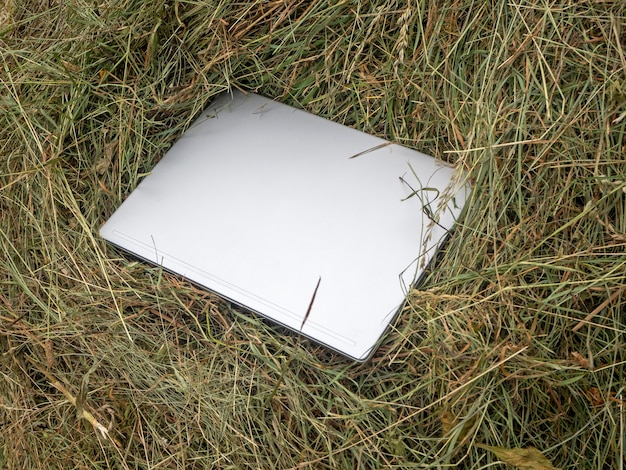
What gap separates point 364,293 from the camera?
891mm

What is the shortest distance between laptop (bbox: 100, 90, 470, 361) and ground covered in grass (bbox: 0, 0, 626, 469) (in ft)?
0.11

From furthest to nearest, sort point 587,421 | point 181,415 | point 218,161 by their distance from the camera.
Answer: point 218,161 < point 181,415 < point 587,421

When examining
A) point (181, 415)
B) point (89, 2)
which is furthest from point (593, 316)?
point (89, 2)

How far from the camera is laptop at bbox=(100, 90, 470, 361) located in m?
0.89

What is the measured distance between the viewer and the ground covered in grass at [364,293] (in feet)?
2.77

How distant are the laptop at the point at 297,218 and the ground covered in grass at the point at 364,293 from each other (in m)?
0.03

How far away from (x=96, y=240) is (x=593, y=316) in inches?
25.3

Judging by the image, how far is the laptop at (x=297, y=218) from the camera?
894 millimetres

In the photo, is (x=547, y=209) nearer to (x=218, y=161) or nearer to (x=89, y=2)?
(x=218, y=161)

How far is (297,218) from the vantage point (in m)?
0.95

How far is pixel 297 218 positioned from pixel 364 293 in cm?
14

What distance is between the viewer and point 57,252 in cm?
103

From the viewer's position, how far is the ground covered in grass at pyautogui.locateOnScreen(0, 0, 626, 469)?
0.85 m

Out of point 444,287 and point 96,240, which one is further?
point 96,240
